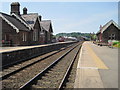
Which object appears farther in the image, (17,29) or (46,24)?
(46,24)

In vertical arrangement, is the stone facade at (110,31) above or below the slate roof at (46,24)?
below

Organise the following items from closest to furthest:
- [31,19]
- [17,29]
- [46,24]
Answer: [17,29]
[31,19]
[46,24]

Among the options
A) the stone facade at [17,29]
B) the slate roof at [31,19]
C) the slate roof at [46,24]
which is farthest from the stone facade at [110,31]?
the slate roof at [31,19]

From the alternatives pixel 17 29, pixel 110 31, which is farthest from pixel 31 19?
pixel 110 31

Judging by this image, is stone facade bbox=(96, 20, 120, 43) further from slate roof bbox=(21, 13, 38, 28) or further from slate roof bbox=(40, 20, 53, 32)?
slate roof bbox=(21, 13, 38, 28)

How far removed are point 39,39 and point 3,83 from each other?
3679 centimetres

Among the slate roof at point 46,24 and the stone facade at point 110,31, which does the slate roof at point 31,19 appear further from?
the stone facade at point 110,31

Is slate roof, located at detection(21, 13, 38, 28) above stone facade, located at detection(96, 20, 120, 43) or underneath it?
above

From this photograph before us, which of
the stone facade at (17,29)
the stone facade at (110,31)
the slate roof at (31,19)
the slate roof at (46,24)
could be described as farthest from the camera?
the slate roof at (46,24)

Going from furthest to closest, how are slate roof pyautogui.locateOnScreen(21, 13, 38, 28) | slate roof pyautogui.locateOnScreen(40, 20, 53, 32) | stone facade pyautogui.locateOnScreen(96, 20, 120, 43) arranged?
slate roof pyautogui.locateOnScreen(40, 20, 53, 32)
stone facade pyautogui.locateOnScreen(96, 20, 120, 43)
slate roof pyautogui.locateOnScreen(21, 13, 38, 28)

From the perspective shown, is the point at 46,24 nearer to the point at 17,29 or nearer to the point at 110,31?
the point at 110,31

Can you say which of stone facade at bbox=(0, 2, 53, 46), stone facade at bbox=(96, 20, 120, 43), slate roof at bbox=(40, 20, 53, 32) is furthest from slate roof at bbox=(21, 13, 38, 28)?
stone facade at bbox=(96, 20, 120, 43)

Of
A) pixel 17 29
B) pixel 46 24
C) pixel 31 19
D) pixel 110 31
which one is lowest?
pixel 17 29

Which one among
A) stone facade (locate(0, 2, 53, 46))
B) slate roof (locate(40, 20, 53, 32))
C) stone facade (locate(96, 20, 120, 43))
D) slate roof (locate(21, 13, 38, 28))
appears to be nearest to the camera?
stone facade (locate(0, 2, 53, 46))
